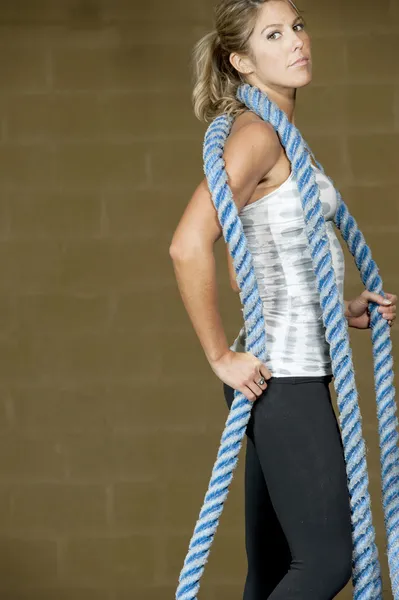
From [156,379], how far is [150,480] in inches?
13.8

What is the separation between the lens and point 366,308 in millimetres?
1859

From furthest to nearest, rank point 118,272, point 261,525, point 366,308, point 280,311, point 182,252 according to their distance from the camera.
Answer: point 118,272 < point 366,308 < point 261,525 < point 280,311 < point 182,252

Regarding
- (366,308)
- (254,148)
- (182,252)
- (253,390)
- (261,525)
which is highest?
(254,148)

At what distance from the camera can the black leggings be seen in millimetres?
1531

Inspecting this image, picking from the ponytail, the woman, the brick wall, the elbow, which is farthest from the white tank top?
the brick wall

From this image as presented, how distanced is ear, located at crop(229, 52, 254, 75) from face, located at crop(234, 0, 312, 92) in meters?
0.02

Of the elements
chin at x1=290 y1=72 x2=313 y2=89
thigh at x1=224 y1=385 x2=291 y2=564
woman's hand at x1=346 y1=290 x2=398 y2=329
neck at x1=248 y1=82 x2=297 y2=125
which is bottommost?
→ thigh at x1=224 y1=385 x2=291 y2=564

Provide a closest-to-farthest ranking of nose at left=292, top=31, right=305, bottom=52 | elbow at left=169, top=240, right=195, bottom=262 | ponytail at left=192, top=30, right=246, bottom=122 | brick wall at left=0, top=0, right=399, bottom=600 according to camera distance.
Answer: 1. elbow at left=169, top=240, right=195, bottom=262
2. nose at left=292, top=31, right=305, bottom=52
3. ponytail at left=192, top=30, right=246, bottom=122
4. brick wall at left=0, top=0, right=399, bottom=600

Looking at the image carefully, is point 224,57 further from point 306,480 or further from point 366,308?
point 306,480

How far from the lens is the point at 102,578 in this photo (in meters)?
3.49

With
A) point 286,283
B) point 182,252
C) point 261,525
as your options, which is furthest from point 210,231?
point 261,525

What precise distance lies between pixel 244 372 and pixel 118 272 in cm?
194

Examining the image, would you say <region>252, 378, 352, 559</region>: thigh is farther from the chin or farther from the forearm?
the chin

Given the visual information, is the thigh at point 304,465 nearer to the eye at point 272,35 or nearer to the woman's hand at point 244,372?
the woman's hand at point 244,372
